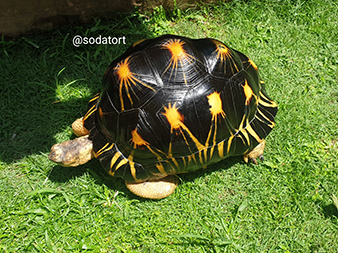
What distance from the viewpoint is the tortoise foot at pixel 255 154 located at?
2.60 meters

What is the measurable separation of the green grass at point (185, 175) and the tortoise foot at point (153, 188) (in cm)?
14

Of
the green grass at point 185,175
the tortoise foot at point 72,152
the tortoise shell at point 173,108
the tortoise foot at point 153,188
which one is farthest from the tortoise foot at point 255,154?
the tortoise foot at point 72,152

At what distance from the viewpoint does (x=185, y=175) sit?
2.64m

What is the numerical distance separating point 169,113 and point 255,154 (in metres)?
1.07

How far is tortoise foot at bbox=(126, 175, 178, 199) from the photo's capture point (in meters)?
2.43

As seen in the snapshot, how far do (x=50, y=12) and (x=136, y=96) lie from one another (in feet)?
5.86

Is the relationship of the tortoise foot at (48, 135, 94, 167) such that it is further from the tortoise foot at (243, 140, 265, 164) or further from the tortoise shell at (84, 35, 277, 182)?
the tortoise foot at (243, 140, 265, 164)

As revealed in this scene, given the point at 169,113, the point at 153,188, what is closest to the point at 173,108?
the point at 169,113

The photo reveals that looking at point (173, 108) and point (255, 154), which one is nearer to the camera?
point (173, 108)

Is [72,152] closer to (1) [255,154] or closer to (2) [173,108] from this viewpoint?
(2) [173,108]

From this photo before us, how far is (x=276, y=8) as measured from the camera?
3.46m

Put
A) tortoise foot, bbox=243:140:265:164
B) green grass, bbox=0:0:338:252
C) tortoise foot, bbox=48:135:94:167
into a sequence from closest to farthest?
tortoise foot, bbox=48:135:94:167 < green grass, bbox=0:0:338:252 < tortoise foot, bbox=243:140:265:164

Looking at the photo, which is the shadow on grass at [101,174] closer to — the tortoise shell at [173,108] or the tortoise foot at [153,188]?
the tortoise foot at [153,188]

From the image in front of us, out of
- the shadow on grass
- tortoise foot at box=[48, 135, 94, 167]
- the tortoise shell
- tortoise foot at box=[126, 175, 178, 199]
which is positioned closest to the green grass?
the shadow on grass
